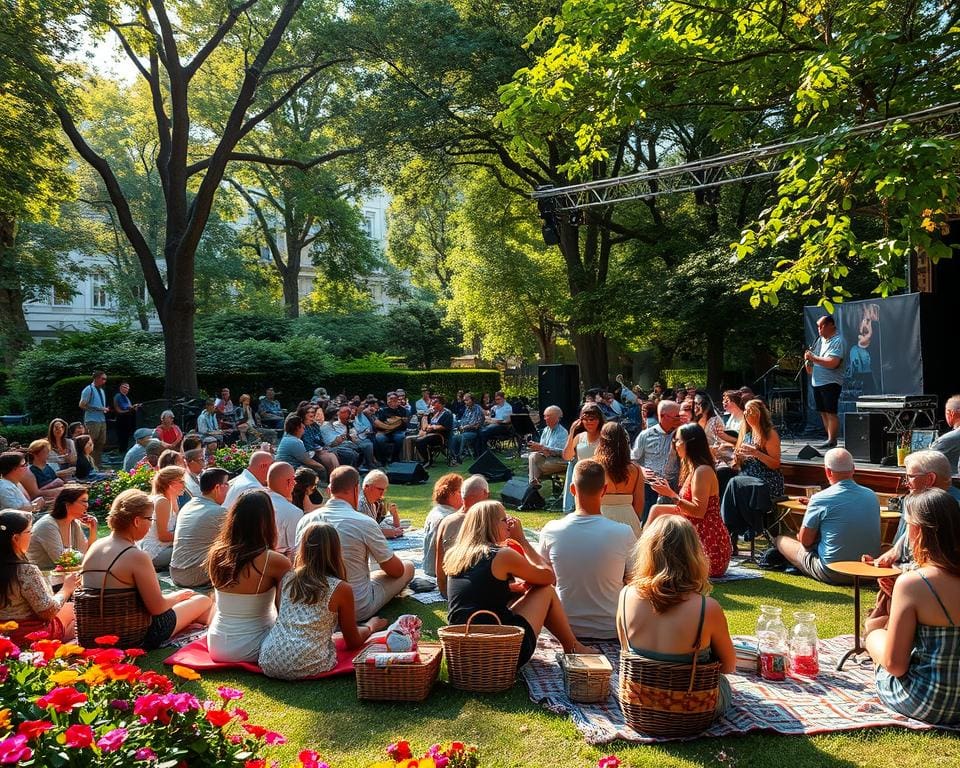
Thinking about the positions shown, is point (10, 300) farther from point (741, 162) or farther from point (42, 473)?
point (741, 162)

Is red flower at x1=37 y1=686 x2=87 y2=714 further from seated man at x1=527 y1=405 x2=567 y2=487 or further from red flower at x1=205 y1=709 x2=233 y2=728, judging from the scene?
seated man at x1=527 y1=405 x2=567 y2=487

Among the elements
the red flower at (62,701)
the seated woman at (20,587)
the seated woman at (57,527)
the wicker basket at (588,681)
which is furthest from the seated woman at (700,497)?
the red flower at (62,701)

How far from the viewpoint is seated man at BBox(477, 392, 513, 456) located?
15445 mm

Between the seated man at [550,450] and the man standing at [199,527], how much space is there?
15.1ft

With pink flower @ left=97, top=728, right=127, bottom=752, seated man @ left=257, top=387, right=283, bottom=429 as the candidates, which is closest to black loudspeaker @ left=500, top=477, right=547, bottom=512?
pink flower @ left=97, top=728, right=127, bottom=752

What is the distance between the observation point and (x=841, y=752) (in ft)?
11.3

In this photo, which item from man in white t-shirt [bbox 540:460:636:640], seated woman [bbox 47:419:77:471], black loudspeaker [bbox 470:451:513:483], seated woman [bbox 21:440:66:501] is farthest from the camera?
black loudspeaker [bbox 470:451:513:483]

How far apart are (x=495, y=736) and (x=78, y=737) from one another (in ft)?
7.37

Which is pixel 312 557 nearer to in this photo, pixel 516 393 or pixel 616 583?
pixel 616 583

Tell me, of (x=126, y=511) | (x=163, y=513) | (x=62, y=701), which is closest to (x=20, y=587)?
(x=126, y=511)

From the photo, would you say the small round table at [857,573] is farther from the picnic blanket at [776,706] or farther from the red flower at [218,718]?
the red flower at [218,718]

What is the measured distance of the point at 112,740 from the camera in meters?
1.91

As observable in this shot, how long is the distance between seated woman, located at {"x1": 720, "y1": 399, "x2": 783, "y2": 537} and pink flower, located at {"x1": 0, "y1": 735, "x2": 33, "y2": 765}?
6184 millimetres

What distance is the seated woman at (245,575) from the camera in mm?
4523
